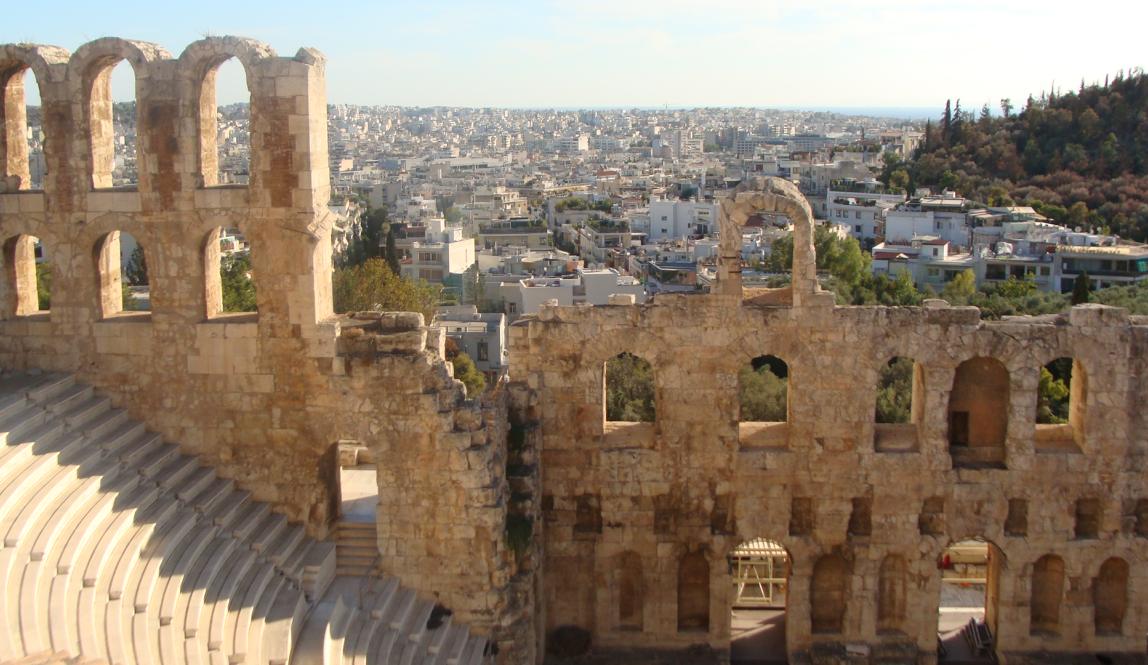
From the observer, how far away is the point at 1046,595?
1889 cm

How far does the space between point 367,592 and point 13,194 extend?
8202mm

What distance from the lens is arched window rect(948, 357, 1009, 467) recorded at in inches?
741

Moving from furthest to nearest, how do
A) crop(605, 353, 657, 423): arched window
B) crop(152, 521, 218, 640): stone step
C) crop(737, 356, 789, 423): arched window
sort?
crop(605, 353, 657, 423): arched window
crop(737, 356, 789, 423): arched window
crop(152, 521, 218, 640): stone step

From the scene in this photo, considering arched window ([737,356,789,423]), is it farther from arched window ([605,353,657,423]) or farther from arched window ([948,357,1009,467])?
arched window ([948,357,1009,467])

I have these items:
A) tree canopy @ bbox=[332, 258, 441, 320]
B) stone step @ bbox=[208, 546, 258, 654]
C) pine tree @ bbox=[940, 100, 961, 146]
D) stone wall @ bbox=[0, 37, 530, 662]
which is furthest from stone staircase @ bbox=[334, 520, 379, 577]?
pine tree @ bbox=[940, 100, 961, 146]

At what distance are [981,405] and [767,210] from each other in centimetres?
506

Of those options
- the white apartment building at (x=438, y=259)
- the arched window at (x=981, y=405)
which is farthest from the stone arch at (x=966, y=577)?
the white apartment building at (x=438, y=259)

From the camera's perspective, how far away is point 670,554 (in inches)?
737

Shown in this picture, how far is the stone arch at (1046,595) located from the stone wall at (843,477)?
0.13 feet

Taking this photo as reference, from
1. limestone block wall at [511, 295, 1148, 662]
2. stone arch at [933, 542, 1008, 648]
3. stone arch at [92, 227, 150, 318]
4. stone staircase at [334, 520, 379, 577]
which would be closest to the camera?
stone staircase at [334, 520, 379, 577]

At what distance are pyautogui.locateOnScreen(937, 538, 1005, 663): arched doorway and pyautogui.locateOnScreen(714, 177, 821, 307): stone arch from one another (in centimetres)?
515

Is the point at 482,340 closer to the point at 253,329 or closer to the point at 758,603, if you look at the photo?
the point at 758,603

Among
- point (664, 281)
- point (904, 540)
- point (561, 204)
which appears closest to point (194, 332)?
point (904, 540)

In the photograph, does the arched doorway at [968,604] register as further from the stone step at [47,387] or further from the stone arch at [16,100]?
the stone arch at [16,100]
